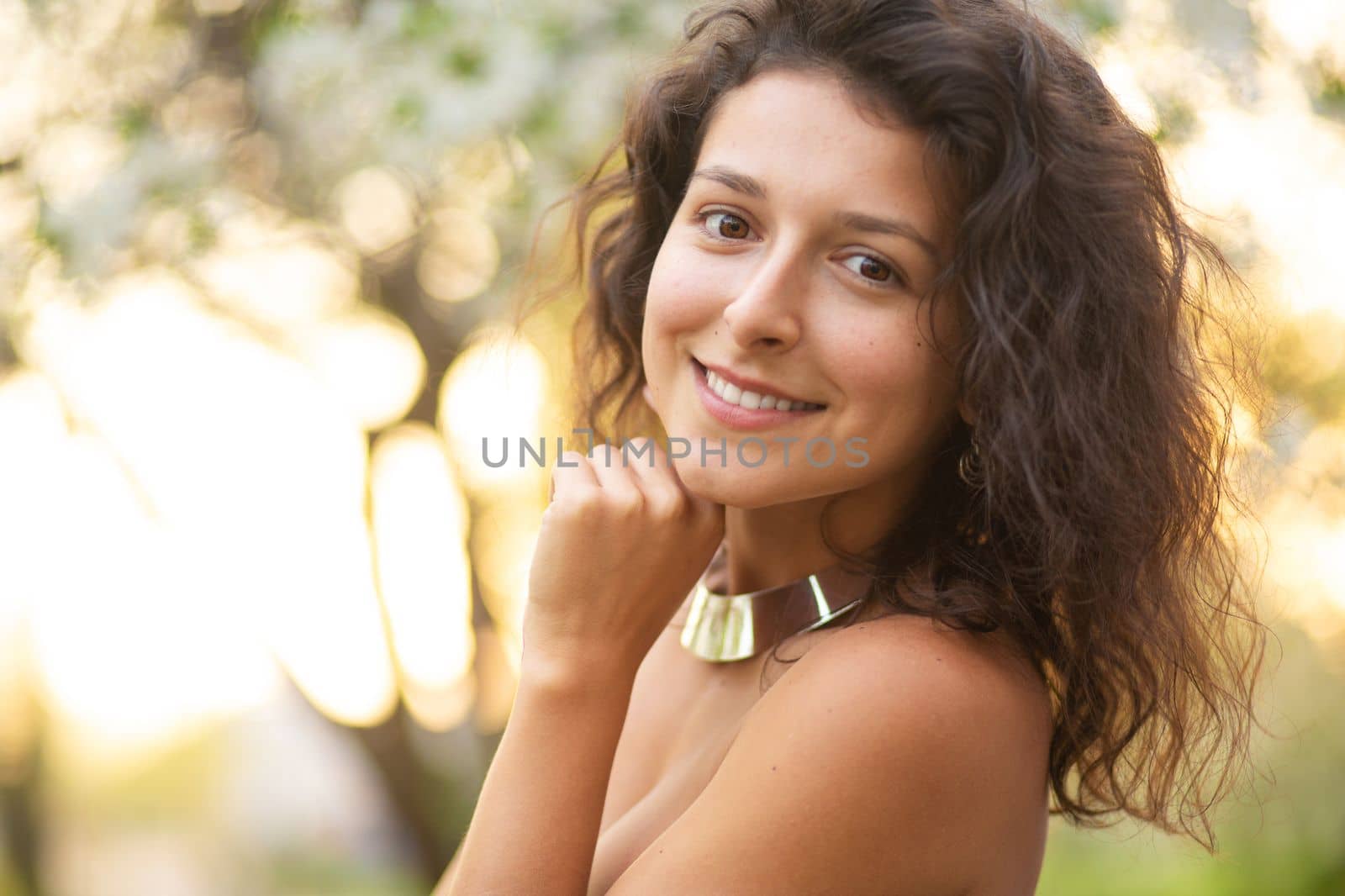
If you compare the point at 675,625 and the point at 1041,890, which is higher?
the point at 675,625

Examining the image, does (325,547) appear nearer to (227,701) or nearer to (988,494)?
(227,701)

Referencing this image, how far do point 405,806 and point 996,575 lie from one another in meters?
3.99

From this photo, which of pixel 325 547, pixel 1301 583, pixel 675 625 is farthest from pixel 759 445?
pixel 325 547

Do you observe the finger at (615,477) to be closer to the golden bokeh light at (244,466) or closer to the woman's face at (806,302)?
the woman's face at (806,302)

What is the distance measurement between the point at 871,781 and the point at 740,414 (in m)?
0.49

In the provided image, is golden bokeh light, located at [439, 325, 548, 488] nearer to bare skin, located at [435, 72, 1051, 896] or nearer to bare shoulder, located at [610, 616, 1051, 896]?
bare skin, located at [435, 72, 1051, 896]

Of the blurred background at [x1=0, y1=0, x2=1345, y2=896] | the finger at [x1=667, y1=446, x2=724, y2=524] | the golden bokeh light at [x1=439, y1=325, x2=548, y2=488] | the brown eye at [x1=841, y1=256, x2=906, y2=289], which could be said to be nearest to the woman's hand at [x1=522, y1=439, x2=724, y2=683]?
the finger at [x1=667, y1=446, x2=724, y2=524]

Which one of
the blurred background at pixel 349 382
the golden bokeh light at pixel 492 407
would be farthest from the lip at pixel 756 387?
the golden bokeh light at pixel 492 407

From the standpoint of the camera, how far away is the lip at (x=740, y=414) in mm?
1597

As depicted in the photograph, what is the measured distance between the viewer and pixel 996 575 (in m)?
1.64

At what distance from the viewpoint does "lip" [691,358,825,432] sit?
1.60 m

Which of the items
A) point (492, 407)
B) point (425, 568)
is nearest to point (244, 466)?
point (425, 568)

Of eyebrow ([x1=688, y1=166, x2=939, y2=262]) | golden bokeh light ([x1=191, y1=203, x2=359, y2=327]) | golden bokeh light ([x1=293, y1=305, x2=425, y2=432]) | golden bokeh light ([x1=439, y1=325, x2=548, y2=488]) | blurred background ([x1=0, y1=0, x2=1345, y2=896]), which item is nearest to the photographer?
eyebrow ([x1=688, y1=166, x2=939, y2=262])

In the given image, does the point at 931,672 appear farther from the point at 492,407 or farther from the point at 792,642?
the point at 492,407
